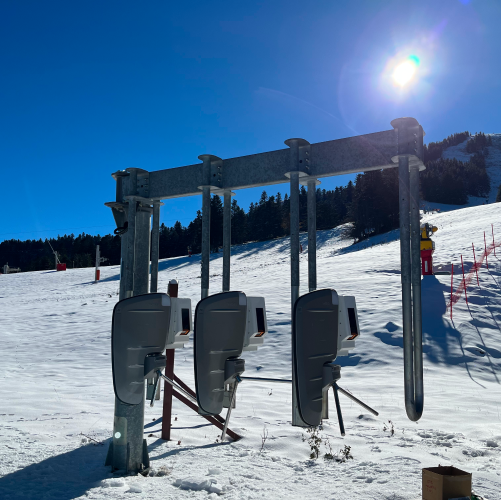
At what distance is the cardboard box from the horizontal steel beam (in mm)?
2201

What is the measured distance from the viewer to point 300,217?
60.9 m

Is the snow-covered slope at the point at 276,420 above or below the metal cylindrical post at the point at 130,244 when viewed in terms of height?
below

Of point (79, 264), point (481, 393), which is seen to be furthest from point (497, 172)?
point (481, 393)

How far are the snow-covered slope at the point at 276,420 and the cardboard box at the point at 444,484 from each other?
382 millimetres

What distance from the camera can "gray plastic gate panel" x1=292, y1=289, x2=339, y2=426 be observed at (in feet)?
9.72

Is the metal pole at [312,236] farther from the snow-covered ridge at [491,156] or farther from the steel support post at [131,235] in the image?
the snow-covered ridge at [491,156]

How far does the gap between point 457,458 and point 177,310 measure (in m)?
3.04

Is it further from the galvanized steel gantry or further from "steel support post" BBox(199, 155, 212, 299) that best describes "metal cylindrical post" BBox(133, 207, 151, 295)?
"steel support post" BBox(199, 155, 212, 299)

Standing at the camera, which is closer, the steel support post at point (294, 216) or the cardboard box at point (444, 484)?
the cardboard box at point (444, 484)

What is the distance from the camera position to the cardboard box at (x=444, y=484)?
2963 millimetres

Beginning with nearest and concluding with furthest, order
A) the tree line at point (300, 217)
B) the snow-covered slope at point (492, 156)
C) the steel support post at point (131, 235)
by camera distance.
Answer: the steel support post at point (131, 235) < the tree line at point (300, 217) < the snow-covered slope at point (492, 156)

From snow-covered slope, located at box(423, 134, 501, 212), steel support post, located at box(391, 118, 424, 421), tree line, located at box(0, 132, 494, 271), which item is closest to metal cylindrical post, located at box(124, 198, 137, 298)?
steel support post, located at box(391, 118, 424, 421)

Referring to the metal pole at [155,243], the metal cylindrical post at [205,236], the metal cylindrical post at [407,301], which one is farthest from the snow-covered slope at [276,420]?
the metal pole at [155,243]

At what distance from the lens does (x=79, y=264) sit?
7625 centimetres
